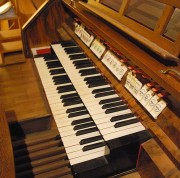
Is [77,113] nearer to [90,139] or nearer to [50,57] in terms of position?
[90,139]

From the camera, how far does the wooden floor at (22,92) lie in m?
2.63

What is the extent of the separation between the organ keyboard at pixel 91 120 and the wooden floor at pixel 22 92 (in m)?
0.41

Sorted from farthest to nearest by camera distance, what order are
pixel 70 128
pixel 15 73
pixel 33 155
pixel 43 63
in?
pixel 15 73, pixel 43 63, pixel 33 155, pixel 70 128

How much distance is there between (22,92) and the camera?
295cm

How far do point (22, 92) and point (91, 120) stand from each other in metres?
1.34

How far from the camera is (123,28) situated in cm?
174

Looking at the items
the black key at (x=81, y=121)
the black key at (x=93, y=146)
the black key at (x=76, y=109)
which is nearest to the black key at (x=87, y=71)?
the black key at (x=76, y=109)

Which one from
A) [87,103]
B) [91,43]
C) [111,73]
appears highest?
[91,43]

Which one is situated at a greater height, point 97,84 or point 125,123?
point 97,84

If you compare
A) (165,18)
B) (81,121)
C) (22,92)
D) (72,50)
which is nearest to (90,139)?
(81,121)

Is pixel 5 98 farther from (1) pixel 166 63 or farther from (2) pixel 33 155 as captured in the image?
(1) pixel 166 63

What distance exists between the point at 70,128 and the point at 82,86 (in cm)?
50

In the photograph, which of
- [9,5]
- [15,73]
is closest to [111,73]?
[15,73]

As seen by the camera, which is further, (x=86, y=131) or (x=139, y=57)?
(x=86, y=131)
